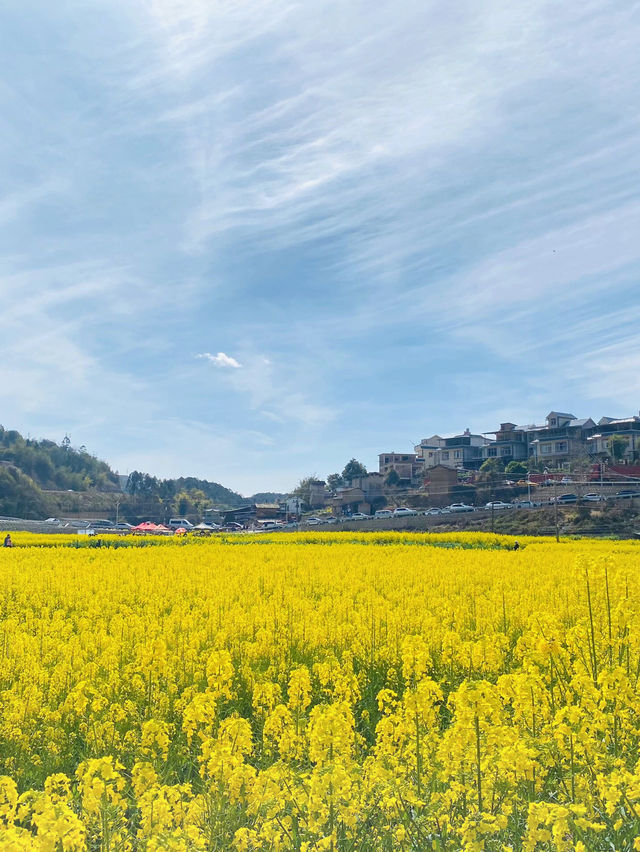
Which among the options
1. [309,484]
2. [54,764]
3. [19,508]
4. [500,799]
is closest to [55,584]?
[54,764]

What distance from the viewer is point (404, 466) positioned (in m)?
112

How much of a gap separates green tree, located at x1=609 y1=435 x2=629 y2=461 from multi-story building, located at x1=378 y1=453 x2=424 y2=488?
29039 mm

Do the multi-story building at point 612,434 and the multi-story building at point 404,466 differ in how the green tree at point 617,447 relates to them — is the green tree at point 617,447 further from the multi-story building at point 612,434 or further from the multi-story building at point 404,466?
the multi-story building at point 404,466

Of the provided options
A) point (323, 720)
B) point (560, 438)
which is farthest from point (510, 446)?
point (323, 720)

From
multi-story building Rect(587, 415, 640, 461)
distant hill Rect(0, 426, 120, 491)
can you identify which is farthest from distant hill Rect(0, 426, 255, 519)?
multi-story building Rect(587, 415, 640, 461)

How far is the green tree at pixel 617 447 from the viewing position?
78562 millimetres

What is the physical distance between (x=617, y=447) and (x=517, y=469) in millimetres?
12236

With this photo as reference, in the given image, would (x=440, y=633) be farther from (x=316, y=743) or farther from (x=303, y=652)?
(x=316, y=743)

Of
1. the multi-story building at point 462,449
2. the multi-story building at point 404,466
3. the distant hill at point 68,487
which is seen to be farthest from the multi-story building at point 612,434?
the distant hill at point 68,487

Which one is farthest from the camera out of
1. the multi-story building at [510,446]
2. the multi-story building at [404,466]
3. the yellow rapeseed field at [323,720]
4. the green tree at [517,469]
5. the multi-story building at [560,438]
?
the multi-story building at [404,466]

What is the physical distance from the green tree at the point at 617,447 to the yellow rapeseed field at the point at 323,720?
7158 centimetres

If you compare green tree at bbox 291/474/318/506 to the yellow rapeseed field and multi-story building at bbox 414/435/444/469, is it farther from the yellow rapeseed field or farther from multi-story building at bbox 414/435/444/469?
the yellow rapeseed field

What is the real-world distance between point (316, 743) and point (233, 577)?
11644 millimetres

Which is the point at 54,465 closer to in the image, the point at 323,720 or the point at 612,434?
the point at 612,434
